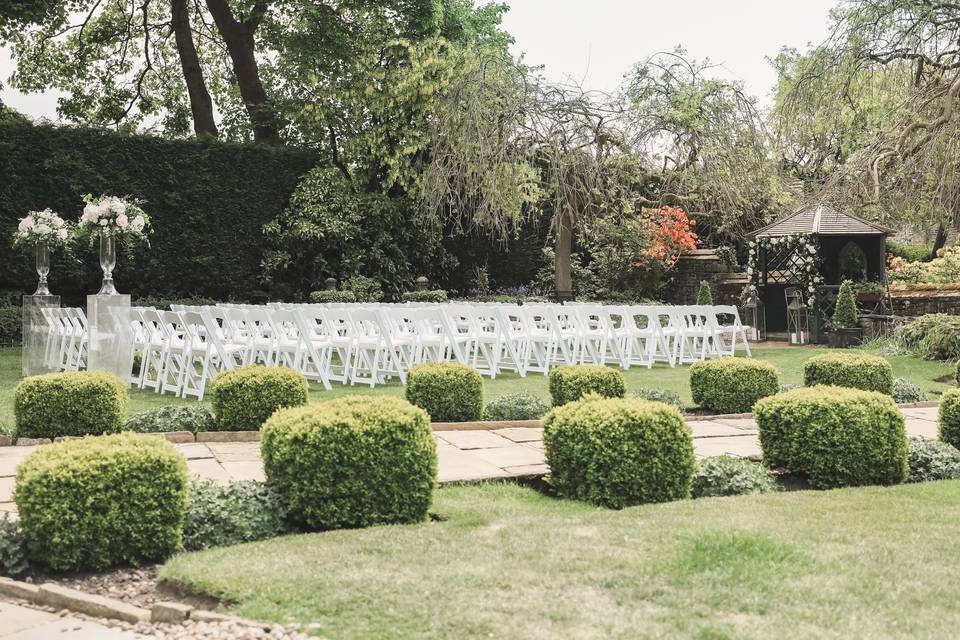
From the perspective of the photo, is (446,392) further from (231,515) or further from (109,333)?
(109,333)

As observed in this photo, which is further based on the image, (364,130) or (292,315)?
(364,130)

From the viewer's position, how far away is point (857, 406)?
14.7 ft

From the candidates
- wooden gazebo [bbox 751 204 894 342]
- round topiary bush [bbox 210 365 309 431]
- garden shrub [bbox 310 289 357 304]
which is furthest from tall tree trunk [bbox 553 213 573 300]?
round topiary bush [bbox 210 365 309 431]

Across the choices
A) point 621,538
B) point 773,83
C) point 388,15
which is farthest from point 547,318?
point 773,83

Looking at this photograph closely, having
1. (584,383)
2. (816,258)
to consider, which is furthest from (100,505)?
(816,258)

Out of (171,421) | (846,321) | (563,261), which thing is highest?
(563,261)

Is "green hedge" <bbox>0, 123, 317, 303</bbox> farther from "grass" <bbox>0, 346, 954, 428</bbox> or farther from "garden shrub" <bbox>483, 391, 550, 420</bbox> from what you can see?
"garden shrub" <bbox>483, 391, 550, 420</bbox>

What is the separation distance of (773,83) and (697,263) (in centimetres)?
1544

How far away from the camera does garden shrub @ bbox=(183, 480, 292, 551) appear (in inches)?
136

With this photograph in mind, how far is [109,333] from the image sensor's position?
798 centimetres

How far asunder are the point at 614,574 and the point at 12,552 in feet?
7.01

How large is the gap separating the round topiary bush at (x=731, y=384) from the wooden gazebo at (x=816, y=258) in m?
7.91

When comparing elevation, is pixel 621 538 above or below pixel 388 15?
below

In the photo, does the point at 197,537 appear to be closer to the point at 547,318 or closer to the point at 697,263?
the point at 547,318
